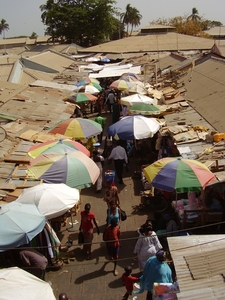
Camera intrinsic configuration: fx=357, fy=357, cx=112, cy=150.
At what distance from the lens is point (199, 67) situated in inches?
764

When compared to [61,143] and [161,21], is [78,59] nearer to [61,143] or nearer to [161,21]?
[61,143]

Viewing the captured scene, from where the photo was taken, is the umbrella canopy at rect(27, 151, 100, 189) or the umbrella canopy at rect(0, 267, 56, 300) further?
the umbrella canopy at rect(27, 151, 100, 189)

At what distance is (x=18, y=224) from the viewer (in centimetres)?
636

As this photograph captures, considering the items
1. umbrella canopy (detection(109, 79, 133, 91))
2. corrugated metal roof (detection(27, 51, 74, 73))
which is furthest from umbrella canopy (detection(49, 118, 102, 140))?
corrugated metal roof (detection(27, 51, 74, 73))

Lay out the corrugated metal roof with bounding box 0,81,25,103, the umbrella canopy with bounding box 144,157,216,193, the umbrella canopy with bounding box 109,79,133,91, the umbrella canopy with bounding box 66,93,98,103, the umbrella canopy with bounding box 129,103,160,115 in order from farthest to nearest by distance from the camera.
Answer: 1. the umbrella canopy with bounding box 109,79,133,91
2. the umbrella canopy with bounding box 66,93,98,103
3. the corrugated metal roof with bounding box 0,81,25,103
4. the umbrella canopy with bounding box 129,103,160,115
5. the umbrella canopy with bounding box 144,157,216,193

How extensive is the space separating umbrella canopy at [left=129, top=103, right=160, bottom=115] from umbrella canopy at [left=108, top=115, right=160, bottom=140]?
1304mm

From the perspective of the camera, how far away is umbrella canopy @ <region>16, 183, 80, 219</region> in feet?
23.8

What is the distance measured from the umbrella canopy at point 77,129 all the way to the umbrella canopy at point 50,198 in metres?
3.31

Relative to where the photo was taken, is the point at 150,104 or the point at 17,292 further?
the point at 150,104

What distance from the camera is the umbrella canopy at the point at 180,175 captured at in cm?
766

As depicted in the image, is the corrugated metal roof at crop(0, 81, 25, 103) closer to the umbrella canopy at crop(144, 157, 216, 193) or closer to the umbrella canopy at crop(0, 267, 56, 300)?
the umbrella canopy at crop(144, 157, 216, 193)

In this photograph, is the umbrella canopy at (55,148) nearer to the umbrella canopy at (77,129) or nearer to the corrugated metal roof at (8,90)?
the umbrella canopy at (77,129)

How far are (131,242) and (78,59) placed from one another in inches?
976

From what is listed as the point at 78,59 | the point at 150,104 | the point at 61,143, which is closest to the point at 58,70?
the point at 78,59
